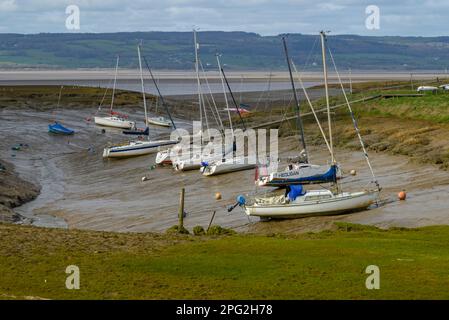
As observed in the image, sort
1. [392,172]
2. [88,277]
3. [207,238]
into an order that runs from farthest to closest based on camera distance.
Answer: [392,172], [207,238], [88,277]

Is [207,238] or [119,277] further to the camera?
[207,238]

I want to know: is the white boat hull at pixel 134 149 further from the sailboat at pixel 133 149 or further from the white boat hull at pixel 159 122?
the white boat hull at pixel 159 122

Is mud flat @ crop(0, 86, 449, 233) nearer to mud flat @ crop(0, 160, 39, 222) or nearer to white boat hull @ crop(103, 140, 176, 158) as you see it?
mud flat @ crop(0, 160, 39, 222)

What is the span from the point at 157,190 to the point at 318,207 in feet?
62.6

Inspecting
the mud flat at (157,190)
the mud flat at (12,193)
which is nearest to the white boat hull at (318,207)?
the mud flat at (157,190)

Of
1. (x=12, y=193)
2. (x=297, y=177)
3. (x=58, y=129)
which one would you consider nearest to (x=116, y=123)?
(x=58, y=129)

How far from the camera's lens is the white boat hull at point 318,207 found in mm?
46875

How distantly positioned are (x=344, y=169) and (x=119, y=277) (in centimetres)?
3616

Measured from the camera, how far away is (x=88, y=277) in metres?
28.3

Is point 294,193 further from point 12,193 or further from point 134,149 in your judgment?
point 134,149

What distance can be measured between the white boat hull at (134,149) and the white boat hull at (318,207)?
36117 millimetres

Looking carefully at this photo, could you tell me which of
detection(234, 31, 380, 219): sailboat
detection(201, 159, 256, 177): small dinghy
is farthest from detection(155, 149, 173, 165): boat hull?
detection(234, 31, 380, 219): sailboat
